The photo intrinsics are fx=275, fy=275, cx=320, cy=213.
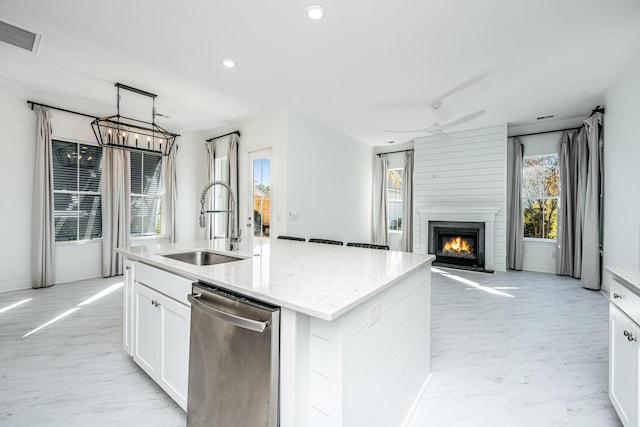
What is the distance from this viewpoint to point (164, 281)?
68.1 inches

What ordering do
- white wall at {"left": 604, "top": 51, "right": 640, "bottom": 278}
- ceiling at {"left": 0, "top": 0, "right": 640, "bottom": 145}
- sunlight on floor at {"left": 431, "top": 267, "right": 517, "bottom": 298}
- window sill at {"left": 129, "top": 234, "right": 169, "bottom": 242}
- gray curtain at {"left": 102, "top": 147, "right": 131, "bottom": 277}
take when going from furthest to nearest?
window sill at {"left": 129, "top": 234, "right": 169, "bottom": 242}
gray curtain at {"left": 102, "top": 147, "right": 131, "bottom": 277}
sunlight on floor at {"left": 431, "top": 267, "right": 517, "bottom": 298}
white wall at {"left": 604, "top": 51, "right": 640, "bottom": 278}
ceiling at {"left": 0, "top": 0, "right": 640, "bottom": 145}

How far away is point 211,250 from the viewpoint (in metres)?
2.31

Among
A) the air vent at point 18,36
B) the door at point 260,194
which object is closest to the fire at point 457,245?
the door at point 260,194

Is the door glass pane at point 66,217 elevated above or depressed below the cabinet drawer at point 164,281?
above

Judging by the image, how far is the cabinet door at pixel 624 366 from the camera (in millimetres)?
1324

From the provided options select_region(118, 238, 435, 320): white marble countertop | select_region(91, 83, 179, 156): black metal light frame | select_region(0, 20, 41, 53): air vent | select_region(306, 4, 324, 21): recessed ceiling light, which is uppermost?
select_region(0, 20, 41, 53): air vent

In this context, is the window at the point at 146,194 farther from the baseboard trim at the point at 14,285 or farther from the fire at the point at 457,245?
the fire at the point at 457,245

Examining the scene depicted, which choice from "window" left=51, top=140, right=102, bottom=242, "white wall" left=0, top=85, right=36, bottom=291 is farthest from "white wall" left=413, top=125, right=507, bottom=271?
"white wall" left=0, top=85, right=36, bottom=291

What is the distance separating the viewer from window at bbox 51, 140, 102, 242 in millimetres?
4527

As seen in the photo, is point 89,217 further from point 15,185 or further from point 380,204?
point 380,204

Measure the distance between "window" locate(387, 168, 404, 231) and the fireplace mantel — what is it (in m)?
1.14

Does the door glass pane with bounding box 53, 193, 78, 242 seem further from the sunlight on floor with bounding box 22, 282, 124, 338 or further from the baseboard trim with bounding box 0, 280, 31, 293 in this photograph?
the sunlight on floor with bounding box 22, 282, 124, 338

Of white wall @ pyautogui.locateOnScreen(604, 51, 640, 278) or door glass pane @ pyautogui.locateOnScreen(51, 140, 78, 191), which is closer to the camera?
white wall @ pyautogui.locateOnScreen(604, 51, 640, 278)

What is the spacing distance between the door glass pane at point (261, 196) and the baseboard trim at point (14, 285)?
3.44 meters
